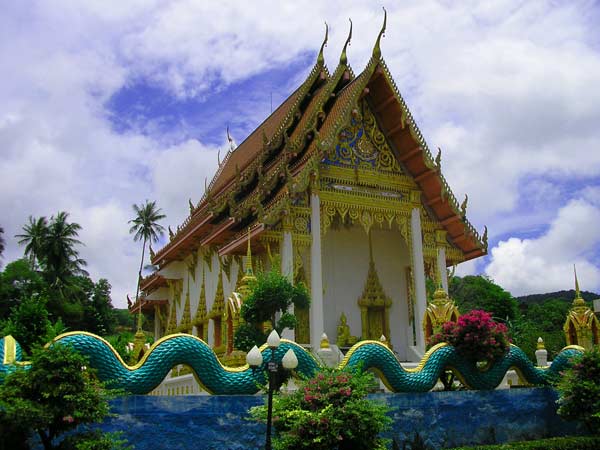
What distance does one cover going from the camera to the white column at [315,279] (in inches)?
502

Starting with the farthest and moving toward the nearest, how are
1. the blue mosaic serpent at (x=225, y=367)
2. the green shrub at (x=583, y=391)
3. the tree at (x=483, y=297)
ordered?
1. the tree at (x=483, y=297)
2. the green shrub at (x=583, y=391)
3. the blue mosaic serpent at (x=225, y=367)

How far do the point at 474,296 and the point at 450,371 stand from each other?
109 ft

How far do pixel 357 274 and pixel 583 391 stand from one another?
691 cm

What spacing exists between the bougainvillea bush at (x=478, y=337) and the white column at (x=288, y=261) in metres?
3.57

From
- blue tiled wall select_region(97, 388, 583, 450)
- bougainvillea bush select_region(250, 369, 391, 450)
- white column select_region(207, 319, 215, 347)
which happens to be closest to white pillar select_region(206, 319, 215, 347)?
white column select_region(207, 319, 215, 347)

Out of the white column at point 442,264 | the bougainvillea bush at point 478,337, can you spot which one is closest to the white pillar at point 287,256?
the bougainvillea bush at point 478,337

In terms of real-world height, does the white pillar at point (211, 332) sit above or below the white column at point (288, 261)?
below

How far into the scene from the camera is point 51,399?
588 cm

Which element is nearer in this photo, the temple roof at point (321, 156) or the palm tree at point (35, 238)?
the temple roof at point (321, 156)

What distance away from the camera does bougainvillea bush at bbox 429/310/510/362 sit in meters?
9.59

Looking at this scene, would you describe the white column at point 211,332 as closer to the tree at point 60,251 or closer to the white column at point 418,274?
the white column at point 418,274

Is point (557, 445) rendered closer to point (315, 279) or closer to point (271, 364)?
point (271, 364)

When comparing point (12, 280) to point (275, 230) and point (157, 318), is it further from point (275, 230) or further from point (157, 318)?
point (275, 230)

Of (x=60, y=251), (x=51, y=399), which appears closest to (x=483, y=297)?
(x=60, y=251)
